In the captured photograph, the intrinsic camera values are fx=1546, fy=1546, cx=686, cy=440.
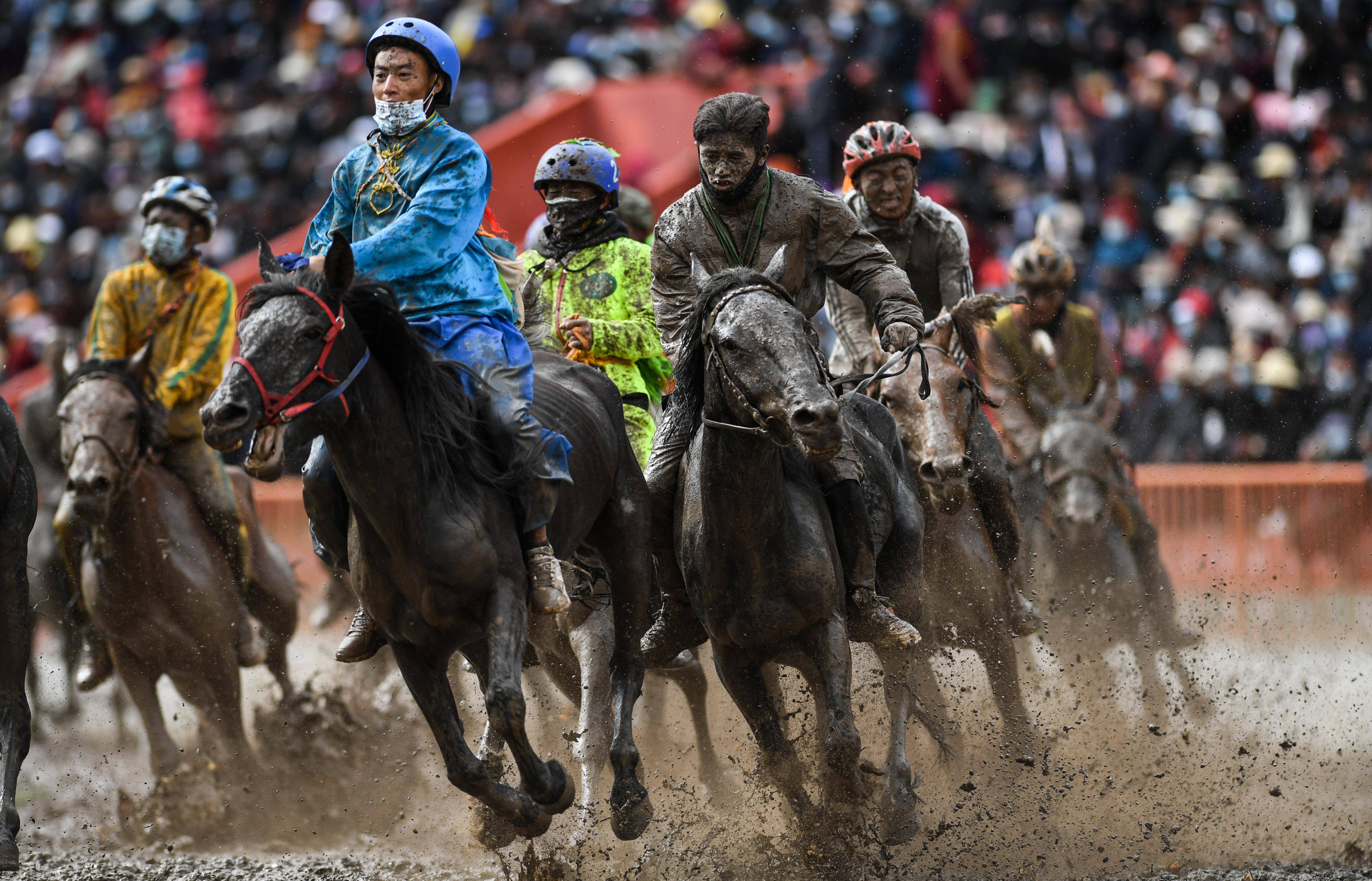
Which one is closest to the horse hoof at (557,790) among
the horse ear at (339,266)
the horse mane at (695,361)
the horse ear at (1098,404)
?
the horse mane at (695,361)

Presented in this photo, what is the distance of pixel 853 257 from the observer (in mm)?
6262

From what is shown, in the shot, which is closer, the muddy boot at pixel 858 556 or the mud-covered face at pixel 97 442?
the muddy boot at pixel 858 556

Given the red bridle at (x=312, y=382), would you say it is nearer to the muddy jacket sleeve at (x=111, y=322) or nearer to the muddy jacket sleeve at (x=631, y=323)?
the muddy jacket sleeve at (x=631, y=323)

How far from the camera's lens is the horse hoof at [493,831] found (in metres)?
5.84

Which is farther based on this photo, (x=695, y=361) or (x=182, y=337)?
(x=182, y=337)

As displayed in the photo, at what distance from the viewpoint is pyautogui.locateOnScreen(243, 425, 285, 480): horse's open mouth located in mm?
4594

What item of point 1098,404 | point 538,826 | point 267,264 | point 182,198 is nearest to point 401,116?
point 267,264

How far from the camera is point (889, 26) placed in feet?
54.8

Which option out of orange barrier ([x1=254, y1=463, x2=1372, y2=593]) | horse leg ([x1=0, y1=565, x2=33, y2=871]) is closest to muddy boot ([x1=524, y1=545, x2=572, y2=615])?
horse leg ([x1=0, y1=565, x2=33, y2=871])

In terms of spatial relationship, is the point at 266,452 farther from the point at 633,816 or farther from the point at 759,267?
the point at 759,267

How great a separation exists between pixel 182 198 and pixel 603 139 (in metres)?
7.20

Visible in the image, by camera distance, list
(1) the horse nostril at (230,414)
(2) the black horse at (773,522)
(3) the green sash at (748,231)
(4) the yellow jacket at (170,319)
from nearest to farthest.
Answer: (1) the horse nostril at (230,414)
(2) the black horse at (773,522)
(3) the green sash at (748,231)
(4) the yellow jacket at (170,319)

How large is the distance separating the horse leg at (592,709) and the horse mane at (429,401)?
1411 mm

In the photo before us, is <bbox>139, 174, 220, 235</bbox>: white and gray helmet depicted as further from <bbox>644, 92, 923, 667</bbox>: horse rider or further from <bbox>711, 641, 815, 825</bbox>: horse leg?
<bbox>711, 641, 815, 825</bbox>: horse leg
